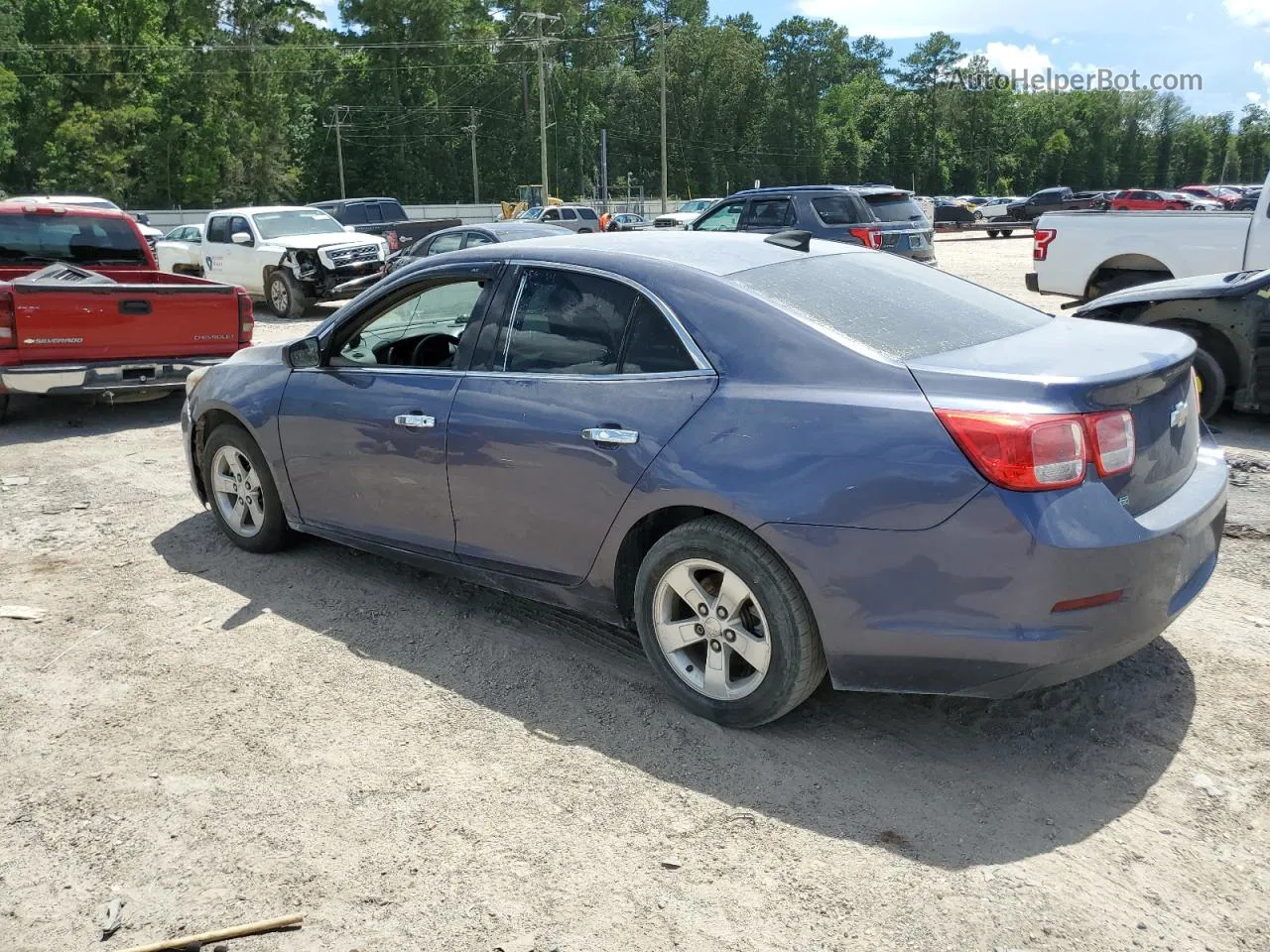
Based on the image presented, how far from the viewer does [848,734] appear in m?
3.83

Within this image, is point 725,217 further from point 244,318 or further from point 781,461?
point 781,461

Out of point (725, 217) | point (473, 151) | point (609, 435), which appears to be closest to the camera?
point (609, 435)

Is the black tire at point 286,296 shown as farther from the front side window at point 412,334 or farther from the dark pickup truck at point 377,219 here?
the front side window at point 412,334

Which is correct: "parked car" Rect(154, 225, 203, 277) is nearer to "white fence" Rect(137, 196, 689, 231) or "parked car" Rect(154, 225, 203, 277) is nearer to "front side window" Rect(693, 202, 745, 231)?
"front side window" Rect(693, 202, 745, 231)

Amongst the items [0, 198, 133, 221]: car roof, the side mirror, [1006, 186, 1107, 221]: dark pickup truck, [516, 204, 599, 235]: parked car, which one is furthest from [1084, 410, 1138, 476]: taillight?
[1006, 186, 1107, 221]: dark pickup truck

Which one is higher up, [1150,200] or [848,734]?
[1150,200]

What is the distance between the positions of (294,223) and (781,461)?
17094 mm

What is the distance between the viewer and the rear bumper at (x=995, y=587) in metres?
3.17

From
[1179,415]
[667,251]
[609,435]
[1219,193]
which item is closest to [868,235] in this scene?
[667,251]

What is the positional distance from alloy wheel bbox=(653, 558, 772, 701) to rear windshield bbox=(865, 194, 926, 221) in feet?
44.0

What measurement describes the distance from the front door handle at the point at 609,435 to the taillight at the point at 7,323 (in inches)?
260

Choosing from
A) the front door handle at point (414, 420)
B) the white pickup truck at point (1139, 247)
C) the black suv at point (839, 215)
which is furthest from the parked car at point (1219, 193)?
the front door handle at point (414, 420)

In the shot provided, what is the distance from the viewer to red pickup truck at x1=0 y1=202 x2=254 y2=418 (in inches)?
344

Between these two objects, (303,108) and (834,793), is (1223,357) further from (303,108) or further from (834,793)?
(303,108)
